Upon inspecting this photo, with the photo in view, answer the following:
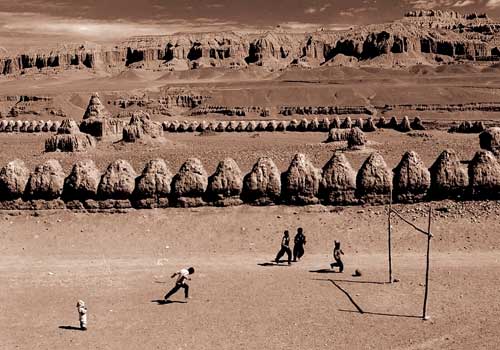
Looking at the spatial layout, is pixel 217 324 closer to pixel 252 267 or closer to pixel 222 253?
pixel 252 267

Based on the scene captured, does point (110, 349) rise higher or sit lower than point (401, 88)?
lower

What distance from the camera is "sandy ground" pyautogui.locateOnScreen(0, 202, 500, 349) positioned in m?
12.8

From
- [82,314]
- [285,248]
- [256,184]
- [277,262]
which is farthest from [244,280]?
[256,184]

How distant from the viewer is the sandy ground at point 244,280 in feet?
42.0

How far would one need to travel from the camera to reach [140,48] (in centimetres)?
18462

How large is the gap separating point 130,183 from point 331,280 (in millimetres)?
9148

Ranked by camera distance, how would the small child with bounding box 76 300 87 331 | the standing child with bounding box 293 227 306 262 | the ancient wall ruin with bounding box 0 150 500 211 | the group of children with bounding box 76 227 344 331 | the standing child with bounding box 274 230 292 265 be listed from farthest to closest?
1. the ancient wall ruin with bounding box 0 150 500 211
2. the standing child with bounding box 293 227 306 262
3. the standing child with bounding box 274 230 292 265
4. the group of children with bounding box 76 227 344 331
5. the small child with bounding box 76 300 87 331

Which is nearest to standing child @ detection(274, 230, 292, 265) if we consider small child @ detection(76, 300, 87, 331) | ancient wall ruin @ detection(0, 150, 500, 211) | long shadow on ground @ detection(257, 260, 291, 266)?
long shadow on ground @ detection(257, 260, 291, 266)

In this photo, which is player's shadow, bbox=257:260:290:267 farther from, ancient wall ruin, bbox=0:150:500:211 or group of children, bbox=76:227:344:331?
ancient wall ruin, bbox=0:150:500:211

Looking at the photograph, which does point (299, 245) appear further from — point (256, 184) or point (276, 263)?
point (256, 184)

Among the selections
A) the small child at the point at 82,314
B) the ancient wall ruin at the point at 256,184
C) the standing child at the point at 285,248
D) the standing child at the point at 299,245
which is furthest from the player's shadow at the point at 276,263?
the small child at the point at 82,314

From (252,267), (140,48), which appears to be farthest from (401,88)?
(140,48)

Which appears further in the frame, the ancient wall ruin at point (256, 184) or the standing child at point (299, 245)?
the ancient wall ruin at point (256, 184)

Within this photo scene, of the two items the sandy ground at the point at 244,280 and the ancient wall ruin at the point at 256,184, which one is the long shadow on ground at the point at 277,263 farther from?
the ancient wall ruin at the point at 256,184
